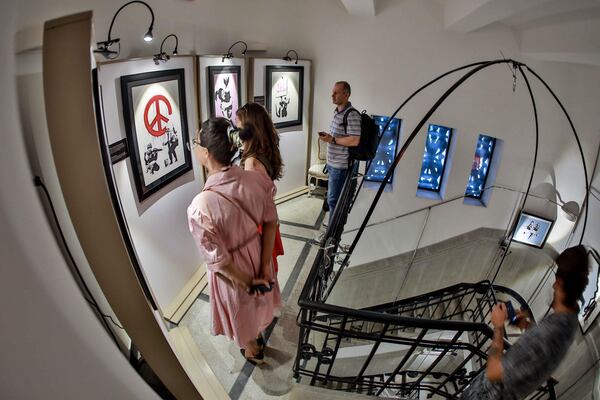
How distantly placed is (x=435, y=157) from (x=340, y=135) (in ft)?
2.42

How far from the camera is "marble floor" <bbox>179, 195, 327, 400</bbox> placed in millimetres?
1161

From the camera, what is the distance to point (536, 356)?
2.62 feet

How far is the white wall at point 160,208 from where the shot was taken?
999 mm

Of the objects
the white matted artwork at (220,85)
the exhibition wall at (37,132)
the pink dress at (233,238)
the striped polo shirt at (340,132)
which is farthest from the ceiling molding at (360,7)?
the exhibition wall at (37,132)

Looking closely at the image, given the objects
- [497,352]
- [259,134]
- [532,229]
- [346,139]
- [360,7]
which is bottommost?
[497,352]

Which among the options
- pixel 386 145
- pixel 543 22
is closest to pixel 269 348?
pixel 386 145

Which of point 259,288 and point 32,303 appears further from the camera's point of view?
point 259,288

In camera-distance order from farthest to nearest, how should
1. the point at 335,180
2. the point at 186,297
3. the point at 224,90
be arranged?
the point at 335,180, the point at 224,90, the point at 186,297

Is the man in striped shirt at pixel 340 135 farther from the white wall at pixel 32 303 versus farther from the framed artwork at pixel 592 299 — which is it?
the white wall at pixel 32 303

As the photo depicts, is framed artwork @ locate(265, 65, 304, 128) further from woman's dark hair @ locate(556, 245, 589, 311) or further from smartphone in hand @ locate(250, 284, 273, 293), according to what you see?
woman's dark hair @ locate(556, 245, 589, 311)

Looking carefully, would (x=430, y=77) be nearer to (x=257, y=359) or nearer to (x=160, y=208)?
(x=160, y=208)

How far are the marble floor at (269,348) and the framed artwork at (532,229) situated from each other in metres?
1.29

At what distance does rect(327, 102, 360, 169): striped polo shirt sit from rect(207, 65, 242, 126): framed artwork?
0.67 m

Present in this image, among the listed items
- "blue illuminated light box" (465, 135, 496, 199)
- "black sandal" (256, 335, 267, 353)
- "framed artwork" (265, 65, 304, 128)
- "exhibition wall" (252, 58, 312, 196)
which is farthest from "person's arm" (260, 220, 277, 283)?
"framed artwork" (265, 65, 304, 128)
